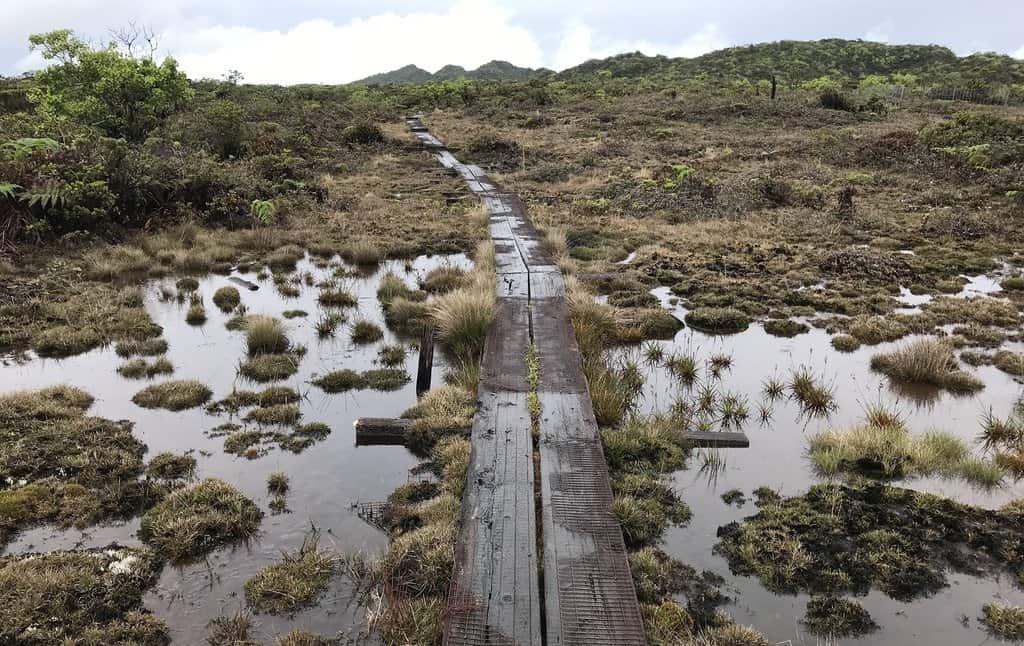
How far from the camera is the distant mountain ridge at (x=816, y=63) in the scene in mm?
55188

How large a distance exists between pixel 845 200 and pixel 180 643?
1740 centimetres

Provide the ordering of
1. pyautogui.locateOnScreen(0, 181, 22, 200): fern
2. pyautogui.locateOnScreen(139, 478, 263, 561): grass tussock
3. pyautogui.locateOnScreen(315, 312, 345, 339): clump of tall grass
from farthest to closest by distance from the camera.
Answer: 1. pyautogui.locateOnScreen(0, 181, 22, 200): fern
2. pyautogui.locateOnScreen(315, 312, 345, 339): clump of tall grass
3. pyautogui.locateOnScreen(139, 478, 263, 561): grass tussock

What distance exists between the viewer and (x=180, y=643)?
4.05 meters

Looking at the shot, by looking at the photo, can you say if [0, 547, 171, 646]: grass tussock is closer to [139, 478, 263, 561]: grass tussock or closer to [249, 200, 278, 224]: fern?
[139, 478, 263, 561]: grass tussock

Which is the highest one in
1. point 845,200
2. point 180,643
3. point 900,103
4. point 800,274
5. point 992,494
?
point 900,103

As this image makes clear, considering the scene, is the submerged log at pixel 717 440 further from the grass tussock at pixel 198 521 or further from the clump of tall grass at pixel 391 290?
the clump of tall grass at pixel 391 290

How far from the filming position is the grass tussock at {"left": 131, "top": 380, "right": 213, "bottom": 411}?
7285 mm

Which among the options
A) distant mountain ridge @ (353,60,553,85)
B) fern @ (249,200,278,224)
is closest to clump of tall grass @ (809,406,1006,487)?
fern @ (249,200,278,224)

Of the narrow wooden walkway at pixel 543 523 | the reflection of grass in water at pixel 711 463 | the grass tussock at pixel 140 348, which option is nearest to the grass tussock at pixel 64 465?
the grass tussock at pixel 140 348

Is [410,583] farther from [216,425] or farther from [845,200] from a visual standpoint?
[845,200]

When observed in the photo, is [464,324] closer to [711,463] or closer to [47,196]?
[711,463]

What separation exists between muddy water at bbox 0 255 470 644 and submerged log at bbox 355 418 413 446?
0.28 feet

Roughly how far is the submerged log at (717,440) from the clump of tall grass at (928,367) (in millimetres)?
2965

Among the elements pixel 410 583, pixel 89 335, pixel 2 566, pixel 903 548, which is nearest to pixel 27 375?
pixel 89 335
